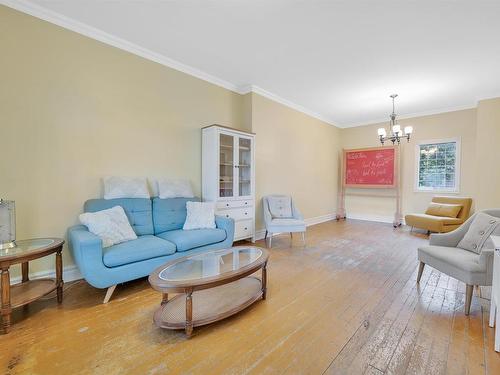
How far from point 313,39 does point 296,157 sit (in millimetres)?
2779

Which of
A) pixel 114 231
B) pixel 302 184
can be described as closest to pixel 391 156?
pixel 302 184

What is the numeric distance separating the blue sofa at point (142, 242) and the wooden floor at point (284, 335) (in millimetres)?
286

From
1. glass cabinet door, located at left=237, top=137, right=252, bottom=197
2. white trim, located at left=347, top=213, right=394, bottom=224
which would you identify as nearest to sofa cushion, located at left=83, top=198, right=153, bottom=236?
glass cabinet door, located at left=237, top=137, right=252, bottom=197

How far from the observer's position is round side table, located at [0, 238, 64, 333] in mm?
1714

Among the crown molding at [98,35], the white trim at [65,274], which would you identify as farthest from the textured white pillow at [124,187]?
the crown molding at [98,35]

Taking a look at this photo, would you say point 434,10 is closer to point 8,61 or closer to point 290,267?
point 290,267

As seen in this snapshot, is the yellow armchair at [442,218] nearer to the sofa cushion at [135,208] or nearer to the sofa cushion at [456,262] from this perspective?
the sofa cushion at [456,262]

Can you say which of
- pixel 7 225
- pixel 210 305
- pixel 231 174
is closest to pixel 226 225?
pixel 231 174

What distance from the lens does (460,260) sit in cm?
211

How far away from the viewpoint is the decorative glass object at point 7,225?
77.0 inches

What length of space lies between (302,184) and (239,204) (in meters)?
2.21

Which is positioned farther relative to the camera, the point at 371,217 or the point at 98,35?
the point at 371,217

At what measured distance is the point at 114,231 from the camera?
241cm

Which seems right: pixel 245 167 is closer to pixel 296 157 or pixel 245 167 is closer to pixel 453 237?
pixel 296 157
